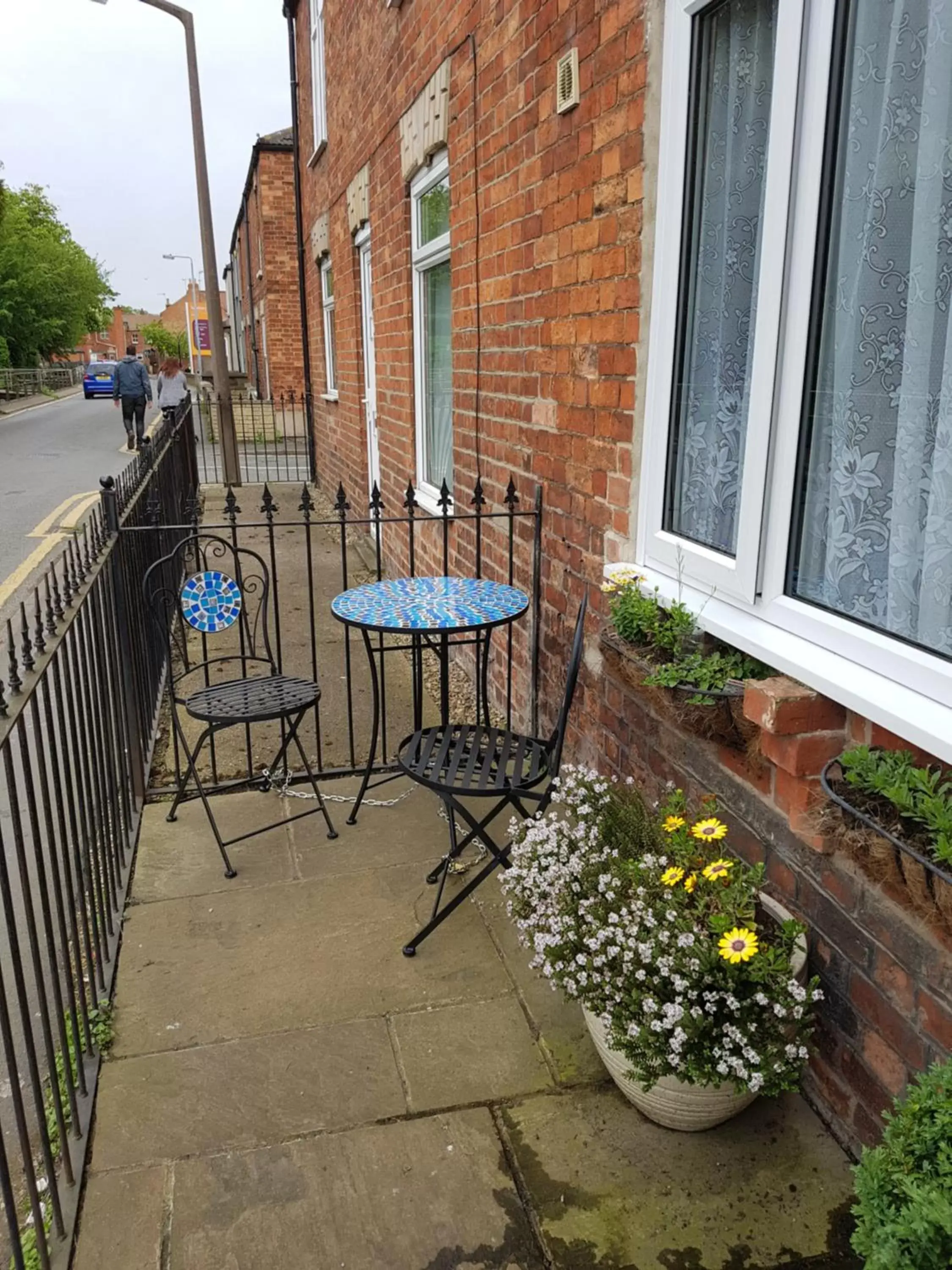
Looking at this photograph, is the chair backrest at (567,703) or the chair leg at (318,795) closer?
the chair backrest at (567,703)

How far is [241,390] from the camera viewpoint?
25328 millimetres

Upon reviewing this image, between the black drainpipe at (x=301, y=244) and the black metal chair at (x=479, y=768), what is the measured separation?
10.3 metres

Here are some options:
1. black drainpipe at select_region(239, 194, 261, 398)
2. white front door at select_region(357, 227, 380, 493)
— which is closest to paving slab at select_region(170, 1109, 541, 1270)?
white front door at select_region(357, 227, 380, 493)

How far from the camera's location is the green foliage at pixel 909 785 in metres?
1.55

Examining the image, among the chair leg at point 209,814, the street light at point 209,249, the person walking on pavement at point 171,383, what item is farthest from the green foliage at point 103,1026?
the person walking on pavement at point 171,383

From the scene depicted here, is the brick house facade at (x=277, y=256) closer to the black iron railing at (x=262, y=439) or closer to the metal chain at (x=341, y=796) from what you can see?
the black iron railing at (x=262, y=439)

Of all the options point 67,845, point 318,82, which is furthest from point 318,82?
point 67,845

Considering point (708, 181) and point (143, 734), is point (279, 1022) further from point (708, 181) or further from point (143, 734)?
point (708, 181)

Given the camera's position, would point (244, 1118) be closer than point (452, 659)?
Yes

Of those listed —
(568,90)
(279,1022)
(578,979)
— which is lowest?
(279,1022)

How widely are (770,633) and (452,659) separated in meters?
3.43

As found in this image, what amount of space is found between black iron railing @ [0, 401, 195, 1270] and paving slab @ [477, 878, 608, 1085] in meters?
1.15

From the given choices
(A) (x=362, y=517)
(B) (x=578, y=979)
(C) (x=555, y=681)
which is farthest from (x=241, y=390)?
(B) (x=578, y=979)

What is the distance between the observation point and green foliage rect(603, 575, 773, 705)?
224 cm
